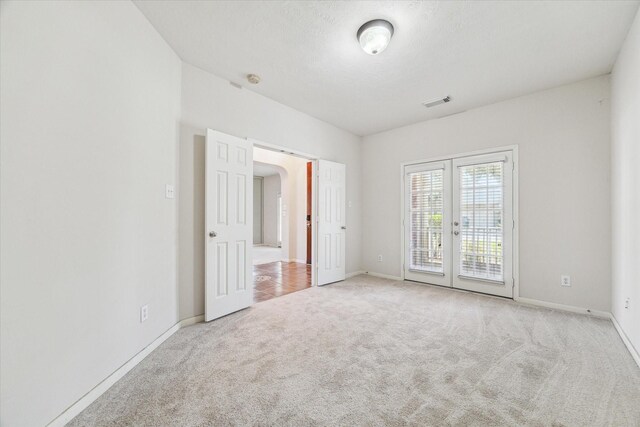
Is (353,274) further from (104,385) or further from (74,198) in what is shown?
(74,198)

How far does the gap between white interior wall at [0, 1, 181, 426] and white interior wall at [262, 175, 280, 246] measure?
8048 millimetres

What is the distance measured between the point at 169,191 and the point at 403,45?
2647mm

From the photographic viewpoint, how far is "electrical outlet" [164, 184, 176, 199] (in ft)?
8.11

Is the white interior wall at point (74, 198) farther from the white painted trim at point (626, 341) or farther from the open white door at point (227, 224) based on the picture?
the white painted trim at point (626, 341)

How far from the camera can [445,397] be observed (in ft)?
5.36

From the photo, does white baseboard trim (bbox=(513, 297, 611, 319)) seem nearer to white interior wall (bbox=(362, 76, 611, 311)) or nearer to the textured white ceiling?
white interior wall (bbox=(362, 76, 611, 311))

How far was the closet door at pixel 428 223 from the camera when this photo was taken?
13.8 ft

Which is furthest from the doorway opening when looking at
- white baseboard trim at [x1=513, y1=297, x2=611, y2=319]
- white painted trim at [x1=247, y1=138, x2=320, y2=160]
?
white baseboard trim at [x1=513, y1=297, x2=611, y2=319]

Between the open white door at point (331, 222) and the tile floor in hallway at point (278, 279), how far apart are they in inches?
18.1

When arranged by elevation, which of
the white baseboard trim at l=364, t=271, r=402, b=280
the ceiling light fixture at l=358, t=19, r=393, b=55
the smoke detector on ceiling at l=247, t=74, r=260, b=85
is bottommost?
the white baseboard trim at l=364, t=271, r=402, b=280

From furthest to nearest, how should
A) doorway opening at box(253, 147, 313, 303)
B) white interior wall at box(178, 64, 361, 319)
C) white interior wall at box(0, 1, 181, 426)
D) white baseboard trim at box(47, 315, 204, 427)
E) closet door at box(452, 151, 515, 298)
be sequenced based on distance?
doorway opening at box(253, 147, 313, 303)
closet door at box(452, 151, 515, 298)
white interior wall at box(178, 64, 361, 319)
white baseboard trim at box(47, 315, 204, 427)
white interior wall at box(0, 1, 181, 426)

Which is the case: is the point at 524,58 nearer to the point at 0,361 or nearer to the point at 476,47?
the point at 476,47

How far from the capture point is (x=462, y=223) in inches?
158

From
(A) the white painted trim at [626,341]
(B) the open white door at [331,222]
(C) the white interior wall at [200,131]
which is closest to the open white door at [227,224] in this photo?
(C) the white interior wall at [200,131]
